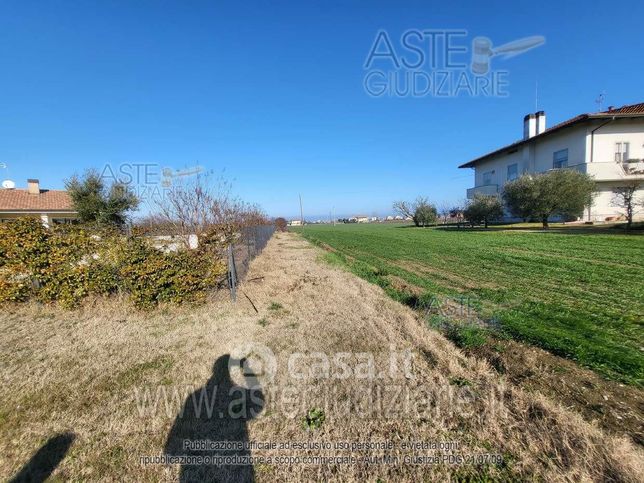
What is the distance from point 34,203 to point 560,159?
4688 centimetres

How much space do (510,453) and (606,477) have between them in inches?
19.4

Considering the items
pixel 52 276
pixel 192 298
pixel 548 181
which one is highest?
pixel 548 181

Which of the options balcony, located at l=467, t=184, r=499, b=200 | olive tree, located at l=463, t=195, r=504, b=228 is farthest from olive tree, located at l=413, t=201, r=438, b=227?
olive tree, located at l=463, t=195, r=504, b=228

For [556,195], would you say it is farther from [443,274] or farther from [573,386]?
[573,386]

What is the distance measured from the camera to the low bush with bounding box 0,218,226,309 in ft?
15.8

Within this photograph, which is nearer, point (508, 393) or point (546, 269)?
point (508, 393)

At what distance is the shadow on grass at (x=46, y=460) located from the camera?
73.8 inches

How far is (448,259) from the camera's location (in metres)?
9.48

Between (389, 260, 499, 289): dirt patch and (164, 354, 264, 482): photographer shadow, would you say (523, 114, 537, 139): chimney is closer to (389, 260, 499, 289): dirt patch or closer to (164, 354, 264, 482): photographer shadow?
(389, 260, 499, 289): dirt patch

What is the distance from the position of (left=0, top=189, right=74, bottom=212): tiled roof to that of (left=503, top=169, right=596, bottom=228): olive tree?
3637cm

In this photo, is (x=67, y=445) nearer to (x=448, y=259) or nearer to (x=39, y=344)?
(x=39, y=344)

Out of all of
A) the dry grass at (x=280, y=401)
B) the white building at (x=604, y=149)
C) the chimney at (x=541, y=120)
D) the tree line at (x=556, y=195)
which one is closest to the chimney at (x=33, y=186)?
the dry grass at (x=280, y=401)

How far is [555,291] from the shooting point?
527cm

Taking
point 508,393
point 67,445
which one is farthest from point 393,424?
point 67,445
